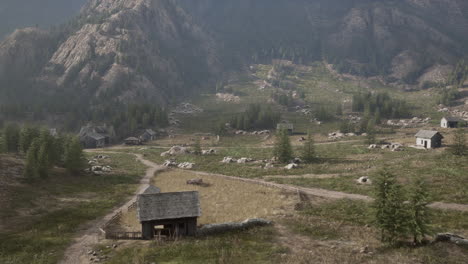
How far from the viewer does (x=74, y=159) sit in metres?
71.4

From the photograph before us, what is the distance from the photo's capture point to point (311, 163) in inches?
3324

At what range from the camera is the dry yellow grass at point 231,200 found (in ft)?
151

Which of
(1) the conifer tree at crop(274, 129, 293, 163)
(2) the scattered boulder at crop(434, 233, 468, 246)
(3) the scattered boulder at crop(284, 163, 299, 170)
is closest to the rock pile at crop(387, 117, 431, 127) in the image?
(1) the conifer tree at crop(274, 129, 293, 163)

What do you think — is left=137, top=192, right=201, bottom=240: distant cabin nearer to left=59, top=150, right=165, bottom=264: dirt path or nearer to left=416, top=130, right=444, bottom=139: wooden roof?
left=59, top=150, right=165, bottom=264: dirt path

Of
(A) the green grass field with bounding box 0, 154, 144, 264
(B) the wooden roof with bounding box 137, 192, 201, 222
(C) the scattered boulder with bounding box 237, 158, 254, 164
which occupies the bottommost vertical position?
(A) the green grass field with bounding box 0, 154, 144, 264

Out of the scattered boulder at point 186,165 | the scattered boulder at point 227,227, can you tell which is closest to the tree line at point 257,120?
the scattered boulder at point 186,165

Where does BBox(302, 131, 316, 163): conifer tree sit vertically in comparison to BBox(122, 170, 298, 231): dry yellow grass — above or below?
above

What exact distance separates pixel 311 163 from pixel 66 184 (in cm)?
5743

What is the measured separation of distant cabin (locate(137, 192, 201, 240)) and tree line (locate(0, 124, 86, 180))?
36.5 m

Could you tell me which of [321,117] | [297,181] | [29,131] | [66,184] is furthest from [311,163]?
[321,117]

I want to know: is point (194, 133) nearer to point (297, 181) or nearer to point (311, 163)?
point (311, 163)

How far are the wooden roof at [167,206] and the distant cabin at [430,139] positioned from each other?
81.5 metres

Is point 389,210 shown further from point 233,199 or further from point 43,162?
point 43,162

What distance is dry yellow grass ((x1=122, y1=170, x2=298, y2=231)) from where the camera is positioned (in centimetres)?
4600
